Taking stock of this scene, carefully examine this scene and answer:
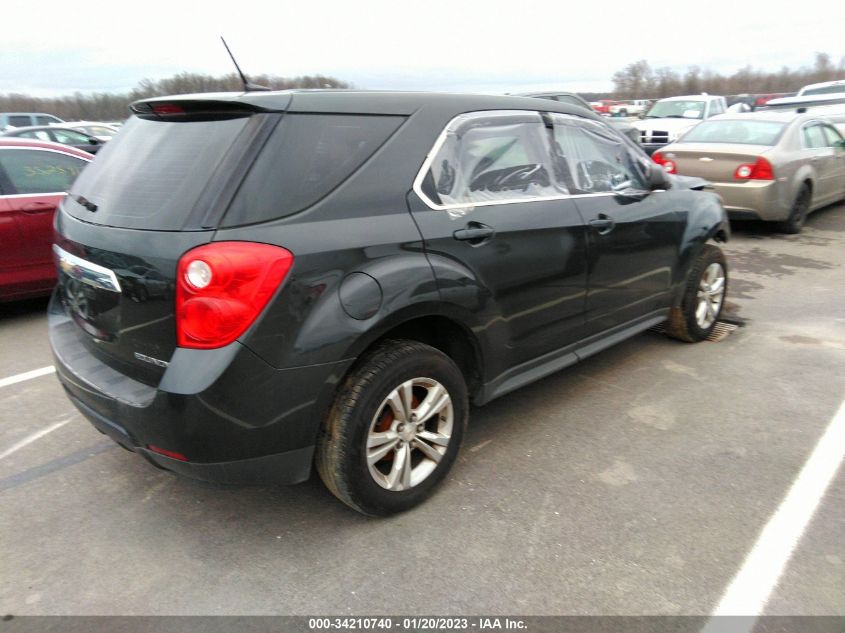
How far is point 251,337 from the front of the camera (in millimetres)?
2203

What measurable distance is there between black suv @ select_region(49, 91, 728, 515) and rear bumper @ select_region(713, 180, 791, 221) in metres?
5.68

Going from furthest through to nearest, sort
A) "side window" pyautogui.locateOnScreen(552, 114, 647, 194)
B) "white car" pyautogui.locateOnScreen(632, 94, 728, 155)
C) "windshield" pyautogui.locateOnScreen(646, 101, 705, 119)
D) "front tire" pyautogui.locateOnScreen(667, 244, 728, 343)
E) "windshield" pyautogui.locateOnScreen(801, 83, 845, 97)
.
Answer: "windshield" pyautogui.locateOnScreen(801, 83, 845, 97)
"windshield" pyautogui.locateOnScreen(646, 101, 705, 119)
"white car" pyautogui.locateOnScreen(632, 94, 728, 155)
"front tire" pyautogui.locateOnScreen(667, 244, 728, 343)
"side window" pyautogui.locateOnScreen(552, 114, 647, 194)

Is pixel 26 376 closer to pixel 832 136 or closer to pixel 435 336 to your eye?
pixel 435 336

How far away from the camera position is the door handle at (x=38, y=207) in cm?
536

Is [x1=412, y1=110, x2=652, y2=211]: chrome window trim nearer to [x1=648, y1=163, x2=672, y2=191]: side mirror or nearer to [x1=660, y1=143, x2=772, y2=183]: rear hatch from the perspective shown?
[x1=648, y1=163, x2=672, y2=191]: side mirror

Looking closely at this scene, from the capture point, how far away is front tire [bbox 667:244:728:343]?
4555 mm

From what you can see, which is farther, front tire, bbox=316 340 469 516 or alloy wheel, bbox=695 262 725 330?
alloy wheel, bbox=695 262 725 330

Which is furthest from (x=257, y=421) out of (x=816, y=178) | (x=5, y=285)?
(x=816, y=178)

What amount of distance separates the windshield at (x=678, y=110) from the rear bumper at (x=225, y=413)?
15633 mm

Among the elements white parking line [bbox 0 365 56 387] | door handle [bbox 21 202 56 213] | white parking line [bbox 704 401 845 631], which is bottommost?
white parking line [bbox 0 365 56 387]

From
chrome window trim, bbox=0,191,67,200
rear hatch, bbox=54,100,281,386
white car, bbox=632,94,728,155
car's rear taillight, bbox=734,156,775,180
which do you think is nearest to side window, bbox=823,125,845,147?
car's rear taillight, bbox=734,156,775,180

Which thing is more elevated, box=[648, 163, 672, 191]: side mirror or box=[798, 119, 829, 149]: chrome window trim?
box=[648, 163, 672, 191]: side mirror

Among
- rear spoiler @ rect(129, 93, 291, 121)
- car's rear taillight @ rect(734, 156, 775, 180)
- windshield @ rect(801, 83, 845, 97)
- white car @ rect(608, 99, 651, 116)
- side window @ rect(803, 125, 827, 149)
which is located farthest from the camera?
white car @ rect(608, 99, 651, 116)

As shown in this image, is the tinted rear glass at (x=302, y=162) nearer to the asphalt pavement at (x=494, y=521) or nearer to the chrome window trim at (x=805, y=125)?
the asphalt pavement at (x=494, y=521)
